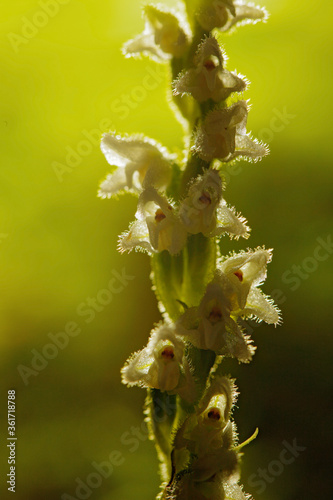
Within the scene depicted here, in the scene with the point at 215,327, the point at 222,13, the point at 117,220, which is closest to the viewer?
the point at 215,327

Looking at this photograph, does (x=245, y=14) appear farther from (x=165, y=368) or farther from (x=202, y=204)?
(x=165, y=368)

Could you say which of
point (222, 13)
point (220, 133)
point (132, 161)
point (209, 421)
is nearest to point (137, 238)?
point (132, 161)

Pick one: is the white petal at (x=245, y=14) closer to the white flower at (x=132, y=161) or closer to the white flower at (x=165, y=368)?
the white flower at (x=132, y=161)

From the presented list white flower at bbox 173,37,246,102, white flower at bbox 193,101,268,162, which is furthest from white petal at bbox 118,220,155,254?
white flower at bbox 173,37,246,102

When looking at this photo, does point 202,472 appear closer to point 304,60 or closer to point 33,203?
point 33,203

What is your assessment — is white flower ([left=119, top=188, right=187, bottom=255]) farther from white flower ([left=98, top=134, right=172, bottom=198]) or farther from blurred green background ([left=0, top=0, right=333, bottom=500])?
blurred green background ([left=0, top=0, right=333, bottom=500])

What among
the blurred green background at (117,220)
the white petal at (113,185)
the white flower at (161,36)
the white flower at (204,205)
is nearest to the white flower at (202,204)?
the white flower at (204,205)
